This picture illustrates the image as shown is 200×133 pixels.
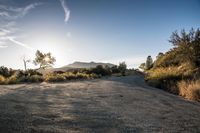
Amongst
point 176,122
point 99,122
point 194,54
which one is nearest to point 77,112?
point 99,122

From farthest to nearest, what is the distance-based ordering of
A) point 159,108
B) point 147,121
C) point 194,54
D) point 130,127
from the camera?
1. point 194,54
2. point 159,108
3. point 147,121
4. point 130,127

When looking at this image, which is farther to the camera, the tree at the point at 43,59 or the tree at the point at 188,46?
the tree at the point at 43,59

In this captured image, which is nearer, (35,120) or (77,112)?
(35,120)

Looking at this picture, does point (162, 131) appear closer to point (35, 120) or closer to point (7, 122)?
point (35, 120)

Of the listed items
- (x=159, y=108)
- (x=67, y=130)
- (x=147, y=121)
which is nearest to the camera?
(x=67, y=130)

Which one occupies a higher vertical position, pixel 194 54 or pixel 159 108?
pixel 194 54

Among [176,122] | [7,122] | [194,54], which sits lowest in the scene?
[176,122]

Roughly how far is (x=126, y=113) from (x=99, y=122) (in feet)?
4.71

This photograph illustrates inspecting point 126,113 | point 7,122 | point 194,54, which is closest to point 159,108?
point 126,113

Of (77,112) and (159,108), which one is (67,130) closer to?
(77,112)

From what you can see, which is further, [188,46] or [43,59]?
[43,59]

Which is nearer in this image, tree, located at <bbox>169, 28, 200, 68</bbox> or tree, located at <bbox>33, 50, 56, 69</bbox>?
tree, located at <bbox>169, 28, 200, 68</bbox>

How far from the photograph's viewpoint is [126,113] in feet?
23.6

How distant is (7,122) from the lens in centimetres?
550
